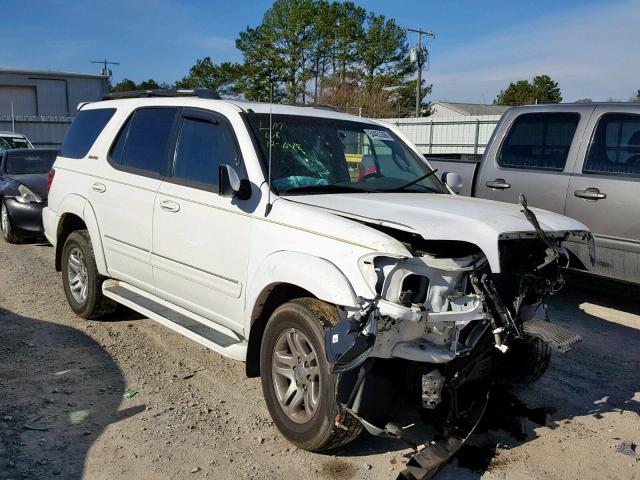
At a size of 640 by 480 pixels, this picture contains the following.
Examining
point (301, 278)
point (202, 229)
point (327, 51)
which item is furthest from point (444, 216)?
point (327, 51)

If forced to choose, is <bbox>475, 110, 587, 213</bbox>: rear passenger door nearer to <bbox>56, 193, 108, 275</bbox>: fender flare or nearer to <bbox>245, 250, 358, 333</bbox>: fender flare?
<bbox>245, 250, 358, 333</bbox>: fender flare

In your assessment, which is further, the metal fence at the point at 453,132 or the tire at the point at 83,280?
the metal fence at the point at 453,132

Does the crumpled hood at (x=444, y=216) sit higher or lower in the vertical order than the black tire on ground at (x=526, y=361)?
higher

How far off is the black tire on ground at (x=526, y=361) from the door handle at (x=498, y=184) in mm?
2990

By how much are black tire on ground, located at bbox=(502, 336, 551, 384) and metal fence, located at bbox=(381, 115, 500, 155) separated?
47.3 ft

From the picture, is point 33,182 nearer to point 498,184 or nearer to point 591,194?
point 498,184

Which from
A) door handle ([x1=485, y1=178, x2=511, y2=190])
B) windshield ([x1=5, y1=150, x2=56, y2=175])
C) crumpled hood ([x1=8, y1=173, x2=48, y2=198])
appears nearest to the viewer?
door handle ([x1=485, y1=178, x2=511, y2=190])

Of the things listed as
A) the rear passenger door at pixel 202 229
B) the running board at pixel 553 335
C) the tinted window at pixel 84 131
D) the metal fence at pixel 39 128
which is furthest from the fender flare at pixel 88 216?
the metal fence at pixel 39 128

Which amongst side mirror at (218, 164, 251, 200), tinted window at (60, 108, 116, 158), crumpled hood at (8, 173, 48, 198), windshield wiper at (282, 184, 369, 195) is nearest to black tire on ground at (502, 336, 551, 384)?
windshield wiper at (282, 184, 369, 195)

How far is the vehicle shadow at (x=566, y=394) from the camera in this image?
12.1 ft

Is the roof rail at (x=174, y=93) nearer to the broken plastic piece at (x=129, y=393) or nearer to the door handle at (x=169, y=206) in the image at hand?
the door handle at (x=169, y=206)

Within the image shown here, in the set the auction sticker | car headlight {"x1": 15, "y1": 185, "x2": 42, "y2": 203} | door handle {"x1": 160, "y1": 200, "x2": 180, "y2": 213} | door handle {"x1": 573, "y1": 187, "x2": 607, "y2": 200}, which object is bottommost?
car headlight {"x1": 15, "y1": 185, "x2": 42, "y2": 203}

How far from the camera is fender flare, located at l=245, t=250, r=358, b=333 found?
3182 mm

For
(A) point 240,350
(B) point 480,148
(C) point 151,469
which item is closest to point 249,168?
(A) point 240,350
